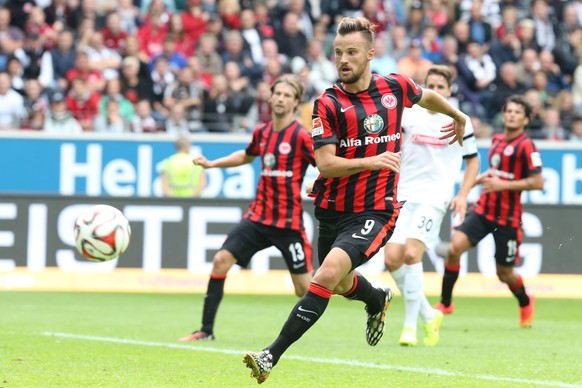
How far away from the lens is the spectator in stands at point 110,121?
18.8 metres

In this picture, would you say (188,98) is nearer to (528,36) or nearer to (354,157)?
(528,36)

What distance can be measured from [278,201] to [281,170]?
295mm

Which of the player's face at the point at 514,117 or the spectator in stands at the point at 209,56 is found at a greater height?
the spectator in stands at the point at 209,56

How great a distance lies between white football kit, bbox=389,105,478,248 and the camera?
1025 cm

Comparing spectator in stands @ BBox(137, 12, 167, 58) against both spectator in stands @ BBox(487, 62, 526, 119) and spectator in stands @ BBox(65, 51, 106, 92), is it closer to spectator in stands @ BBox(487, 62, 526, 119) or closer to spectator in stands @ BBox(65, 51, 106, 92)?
spectator in stands @ BBox(65, 51, 106, 92)

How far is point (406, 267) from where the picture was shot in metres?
10.1

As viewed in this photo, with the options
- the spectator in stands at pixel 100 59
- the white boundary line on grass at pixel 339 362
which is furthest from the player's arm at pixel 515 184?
the spectator in stands at pixel 100 59

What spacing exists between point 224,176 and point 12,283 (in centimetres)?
450

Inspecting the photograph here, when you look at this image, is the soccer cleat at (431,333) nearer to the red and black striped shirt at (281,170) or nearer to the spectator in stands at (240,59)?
the red and black striped shirt at (281,170)

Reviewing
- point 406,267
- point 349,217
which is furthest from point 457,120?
point 406,267

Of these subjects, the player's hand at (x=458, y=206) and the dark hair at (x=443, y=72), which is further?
the dark hair at (x=443, y=72)

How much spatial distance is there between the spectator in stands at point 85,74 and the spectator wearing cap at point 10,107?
98 centimetres

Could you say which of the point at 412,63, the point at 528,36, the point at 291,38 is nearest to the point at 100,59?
the point at 291,38

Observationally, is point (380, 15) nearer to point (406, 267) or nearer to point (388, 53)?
point (388, 53)
